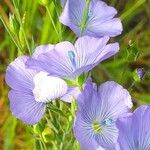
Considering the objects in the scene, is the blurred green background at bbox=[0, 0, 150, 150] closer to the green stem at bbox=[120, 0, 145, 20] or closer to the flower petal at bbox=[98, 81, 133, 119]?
the green stem at bbox=[120, 0, 145, 20]

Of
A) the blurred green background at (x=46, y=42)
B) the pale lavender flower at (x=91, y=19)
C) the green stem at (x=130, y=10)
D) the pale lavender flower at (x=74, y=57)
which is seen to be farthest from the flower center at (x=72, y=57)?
the green stem at (x=130, y=10)

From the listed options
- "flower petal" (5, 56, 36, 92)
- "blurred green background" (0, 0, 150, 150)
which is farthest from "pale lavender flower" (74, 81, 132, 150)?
"blurred green background" (0, 0, 150, 150)

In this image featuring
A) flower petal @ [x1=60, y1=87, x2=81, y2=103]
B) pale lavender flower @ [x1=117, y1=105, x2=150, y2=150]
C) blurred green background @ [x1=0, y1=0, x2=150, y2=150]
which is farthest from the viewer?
blurred green background @ [x1=0, y1=0, x2=150, y2=150]

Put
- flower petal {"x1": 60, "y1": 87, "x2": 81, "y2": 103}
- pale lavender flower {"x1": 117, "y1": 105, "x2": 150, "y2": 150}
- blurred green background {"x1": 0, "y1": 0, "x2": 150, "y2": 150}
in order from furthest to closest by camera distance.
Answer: blurred green background {"x1": 0, "y1": 0, "x2": 150, "y2": 150}, flower petal {"x1": 60, "y1": 87, "x2": 81, "y2": 103}, pale lavender flower {"x1": 117, "y1": 105, "x2": 150, "y2": 150}

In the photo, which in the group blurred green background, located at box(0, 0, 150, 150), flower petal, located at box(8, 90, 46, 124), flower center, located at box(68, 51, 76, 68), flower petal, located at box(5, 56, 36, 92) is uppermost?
flower center, located at box(68, 51, 76, 68)

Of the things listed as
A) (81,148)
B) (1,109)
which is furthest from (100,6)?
(1,109)

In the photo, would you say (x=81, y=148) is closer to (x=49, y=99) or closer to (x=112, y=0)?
(x=49, y=99)

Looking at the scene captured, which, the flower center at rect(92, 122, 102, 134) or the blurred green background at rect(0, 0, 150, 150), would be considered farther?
the blurred green background at rect(0, 0, 150, 150)

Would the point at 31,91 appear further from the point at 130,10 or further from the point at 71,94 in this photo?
the point at 130,10
